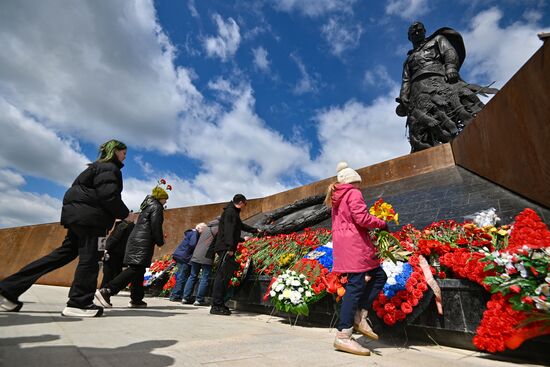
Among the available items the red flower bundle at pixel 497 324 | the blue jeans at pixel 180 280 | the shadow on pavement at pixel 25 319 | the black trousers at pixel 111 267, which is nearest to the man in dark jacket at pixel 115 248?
the black trousers at pixel 111 267

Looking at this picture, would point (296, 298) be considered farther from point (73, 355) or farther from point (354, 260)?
point (73, 355)

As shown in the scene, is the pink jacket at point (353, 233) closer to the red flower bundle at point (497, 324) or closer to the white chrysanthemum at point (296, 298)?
the red flower bundle at point (497, 324)

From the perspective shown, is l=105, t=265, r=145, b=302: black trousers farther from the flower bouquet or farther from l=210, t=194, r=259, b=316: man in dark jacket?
the flower bouquet

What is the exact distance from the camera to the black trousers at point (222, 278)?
4223mm

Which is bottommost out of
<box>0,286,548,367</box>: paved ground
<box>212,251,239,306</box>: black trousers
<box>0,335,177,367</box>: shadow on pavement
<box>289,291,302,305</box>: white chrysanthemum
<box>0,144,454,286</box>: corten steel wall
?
<box>0,335,177,367</box>: shadow on pavement

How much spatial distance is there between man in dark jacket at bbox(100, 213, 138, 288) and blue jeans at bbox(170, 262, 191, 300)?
1.11m

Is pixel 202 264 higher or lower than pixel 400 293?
higher

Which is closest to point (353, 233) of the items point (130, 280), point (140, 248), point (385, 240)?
point (385, 240)

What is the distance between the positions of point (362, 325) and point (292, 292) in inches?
41.4

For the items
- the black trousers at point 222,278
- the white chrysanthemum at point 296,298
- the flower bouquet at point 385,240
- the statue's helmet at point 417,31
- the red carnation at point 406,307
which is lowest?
the red carnation at point 406,307

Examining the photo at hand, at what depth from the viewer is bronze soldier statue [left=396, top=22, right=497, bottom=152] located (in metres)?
9.22

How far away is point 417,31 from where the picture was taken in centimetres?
1128

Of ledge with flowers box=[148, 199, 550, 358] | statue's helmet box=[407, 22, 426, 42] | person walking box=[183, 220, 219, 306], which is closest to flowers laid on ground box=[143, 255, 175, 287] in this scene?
person walking box=[183, 220, 219, 306]

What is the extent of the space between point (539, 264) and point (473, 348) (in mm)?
888
